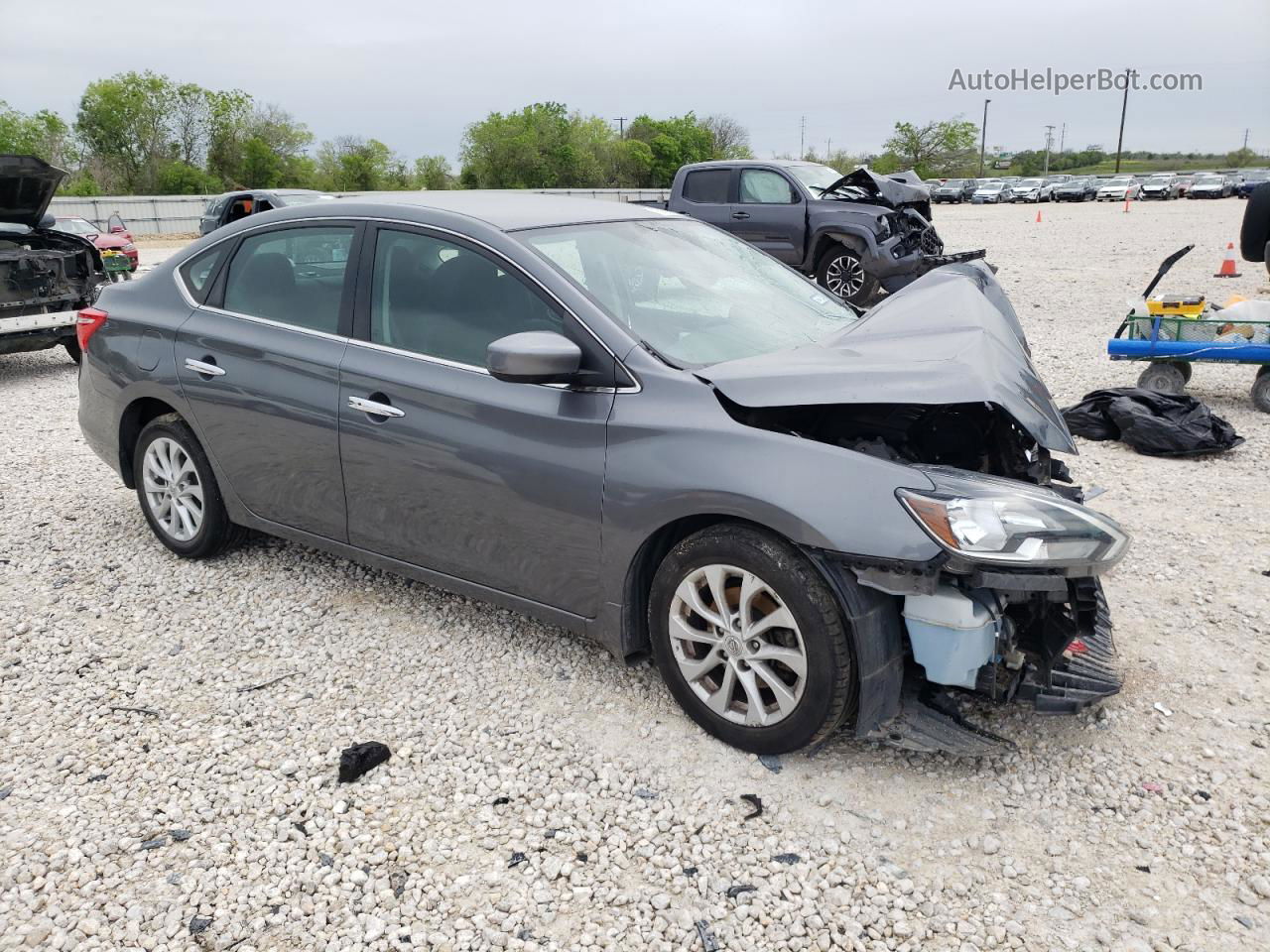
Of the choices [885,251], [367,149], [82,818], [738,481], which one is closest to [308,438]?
[82,818]

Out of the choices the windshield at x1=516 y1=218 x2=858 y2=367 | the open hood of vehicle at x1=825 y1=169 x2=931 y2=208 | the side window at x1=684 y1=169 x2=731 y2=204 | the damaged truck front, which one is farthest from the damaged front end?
the damaged truck front

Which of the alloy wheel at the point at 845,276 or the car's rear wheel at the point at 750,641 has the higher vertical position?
the alloy wheel at the point at 845,276

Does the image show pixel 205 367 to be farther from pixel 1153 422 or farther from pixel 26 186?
pixel 26 186

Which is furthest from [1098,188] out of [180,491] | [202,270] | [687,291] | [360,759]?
[360,759]

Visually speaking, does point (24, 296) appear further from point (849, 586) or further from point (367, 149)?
point (367, 149)

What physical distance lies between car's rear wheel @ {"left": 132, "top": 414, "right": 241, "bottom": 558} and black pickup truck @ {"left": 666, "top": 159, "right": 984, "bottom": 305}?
9354 millimetres

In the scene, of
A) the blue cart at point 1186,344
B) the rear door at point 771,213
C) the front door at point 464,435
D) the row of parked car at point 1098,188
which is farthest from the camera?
the row of parked car at point 1098,188

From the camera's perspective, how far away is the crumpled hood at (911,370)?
287cm

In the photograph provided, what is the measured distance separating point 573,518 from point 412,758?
0.94 meters

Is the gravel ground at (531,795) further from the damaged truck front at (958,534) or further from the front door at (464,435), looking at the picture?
the front door at (464,435)

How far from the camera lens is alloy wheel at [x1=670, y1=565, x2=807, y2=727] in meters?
2.94

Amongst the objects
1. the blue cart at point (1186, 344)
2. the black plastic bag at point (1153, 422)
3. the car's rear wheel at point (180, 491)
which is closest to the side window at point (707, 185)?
the blue cart at point (1186, 344)

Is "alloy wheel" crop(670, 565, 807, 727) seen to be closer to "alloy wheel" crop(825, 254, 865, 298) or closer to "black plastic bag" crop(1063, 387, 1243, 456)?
"black plastic bag" crop(1063, 387, 1243, 456)

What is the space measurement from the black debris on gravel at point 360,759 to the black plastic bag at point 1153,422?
5.23 m
